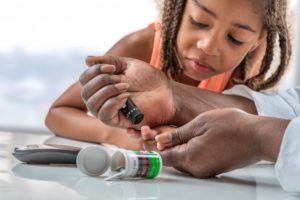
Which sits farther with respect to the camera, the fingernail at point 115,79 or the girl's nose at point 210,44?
the girl's nose at point 210,44

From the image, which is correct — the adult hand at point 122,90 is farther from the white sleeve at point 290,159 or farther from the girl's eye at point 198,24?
the white sleeve at point 290,159

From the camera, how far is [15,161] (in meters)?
0.86

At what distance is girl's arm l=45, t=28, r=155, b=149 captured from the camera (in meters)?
1.24

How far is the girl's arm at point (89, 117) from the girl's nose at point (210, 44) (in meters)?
0.23

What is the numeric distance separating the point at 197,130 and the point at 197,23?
0.46 meters

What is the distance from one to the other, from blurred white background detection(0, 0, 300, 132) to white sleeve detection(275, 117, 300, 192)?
1296 millimetres

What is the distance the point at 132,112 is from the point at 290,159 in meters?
0.33

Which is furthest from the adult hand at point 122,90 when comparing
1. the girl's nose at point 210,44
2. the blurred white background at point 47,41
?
the blurred white background at point 47,41

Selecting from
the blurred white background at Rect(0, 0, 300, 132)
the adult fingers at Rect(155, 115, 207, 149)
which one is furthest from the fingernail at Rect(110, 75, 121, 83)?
the blurred white background at Rect(0, 0, 300, 132)

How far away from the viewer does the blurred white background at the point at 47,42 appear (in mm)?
1988

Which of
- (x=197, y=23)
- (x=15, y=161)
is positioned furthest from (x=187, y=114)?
(x=15, y=161)

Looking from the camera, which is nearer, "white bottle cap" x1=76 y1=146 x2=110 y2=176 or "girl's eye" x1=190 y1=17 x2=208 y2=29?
"white bottle cap" x1=76 y1=146 x2=110 y2=176

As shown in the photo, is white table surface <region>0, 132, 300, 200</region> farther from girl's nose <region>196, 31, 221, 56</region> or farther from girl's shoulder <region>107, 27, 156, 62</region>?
girl's shoulder <region>107, 27, 156, 62</region>

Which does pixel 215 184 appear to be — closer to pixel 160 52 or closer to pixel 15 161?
pixel 15 161
